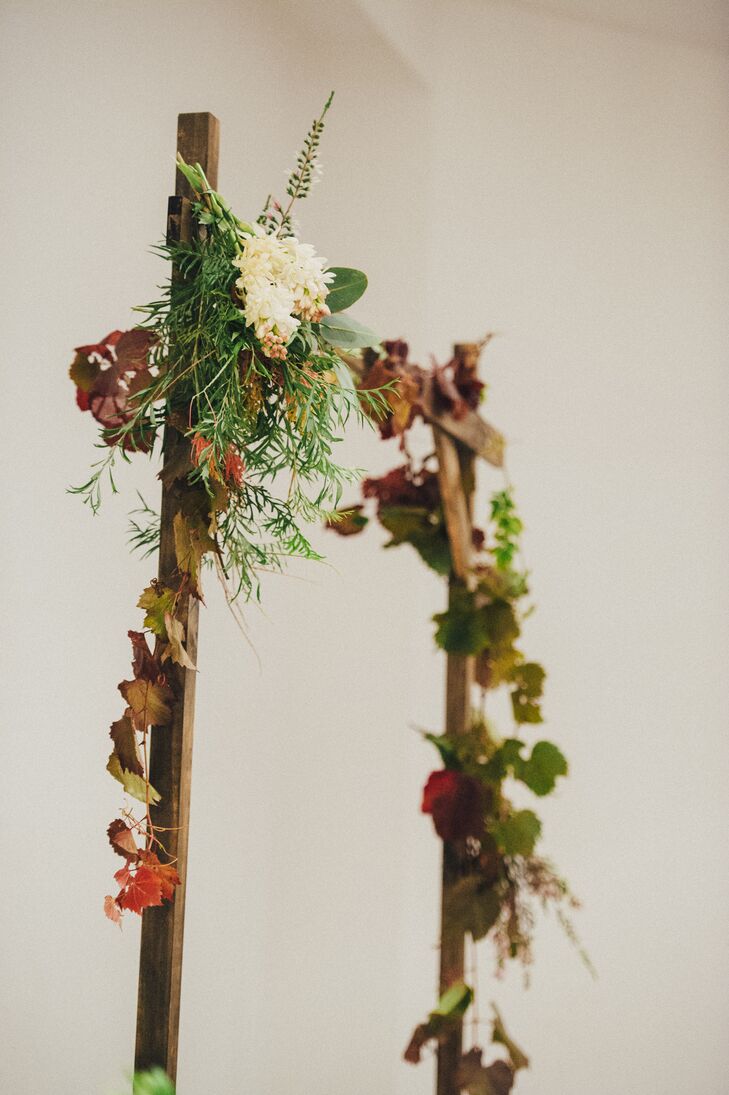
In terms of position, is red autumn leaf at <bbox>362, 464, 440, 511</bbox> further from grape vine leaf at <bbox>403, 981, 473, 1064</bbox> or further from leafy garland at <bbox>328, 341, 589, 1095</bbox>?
grape vine leaf at <bbox>403, 981, 473, 1064</bbox>

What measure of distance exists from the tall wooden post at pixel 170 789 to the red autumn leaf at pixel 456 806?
45cm

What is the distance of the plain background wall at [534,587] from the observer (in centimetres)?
177

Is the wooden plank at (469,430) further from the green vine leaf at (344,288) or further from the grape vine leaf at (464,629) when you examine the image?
the green vine leaf at (344,288)

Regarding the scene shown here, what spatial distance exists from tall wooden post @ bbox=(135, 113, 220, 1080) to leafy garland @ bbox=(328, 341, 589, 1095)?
1.23 feet

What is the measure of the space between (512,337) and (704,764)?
0.96 meters

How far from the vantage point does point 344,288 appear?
1006 mm

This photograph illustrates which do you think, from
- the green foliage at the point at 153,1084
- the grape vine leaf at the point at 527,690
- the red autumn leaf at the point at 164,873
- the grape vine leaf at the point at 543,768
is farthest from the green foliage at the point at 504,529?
the green foliage at the point at 153,1084

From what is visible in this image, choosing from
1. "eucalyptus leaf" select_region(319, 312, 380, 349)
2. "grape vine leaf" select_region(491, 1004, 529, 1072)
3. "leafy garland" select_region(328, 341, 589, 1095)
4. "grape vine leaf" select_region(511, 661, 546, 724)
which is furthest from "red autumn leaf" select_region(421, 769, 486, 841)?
"eucalyptus leaf" select_region(319, 312, 380, 349)

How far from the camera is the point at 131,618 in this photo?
143 cm

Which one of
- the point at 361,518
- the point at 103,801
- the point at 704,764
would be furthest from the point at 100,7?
the point at 704,764

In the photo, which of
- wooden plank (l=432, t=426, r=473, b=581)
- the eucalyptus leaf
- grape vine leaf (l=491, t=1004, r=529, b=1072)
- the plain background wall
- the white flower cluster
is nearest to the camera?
the white flower cluster

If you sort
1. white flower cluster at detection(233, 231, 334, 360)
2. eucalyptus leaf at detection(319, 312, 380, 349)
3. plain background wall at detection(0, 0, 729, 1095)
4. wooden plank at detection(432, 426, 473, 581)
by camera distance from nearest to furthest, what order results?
white flower cluster at detection(233, 231, 334, 360) < eucalyptus leaf at detection(319, 312, 380, 349) < wooden plank at detection(432, 426, 473, 581) < plain background wall at detection(0, 0, 729, 1095)

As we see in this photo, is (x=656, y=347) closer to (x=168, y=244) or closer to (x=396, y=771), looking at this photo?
(x=396, y=771)

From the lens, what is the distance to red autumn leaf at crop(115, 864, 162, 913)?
90cm
